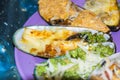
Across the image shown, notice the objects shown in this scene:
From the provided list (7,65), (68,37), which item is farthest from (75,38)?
(7,65)

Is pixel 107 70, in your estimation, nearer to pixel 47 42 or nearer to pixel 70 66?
pixel 70 66

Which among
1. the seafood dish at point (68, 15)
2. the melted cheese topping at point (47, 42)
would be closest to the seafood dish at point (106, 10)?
the seafood dish at point (68, 15)

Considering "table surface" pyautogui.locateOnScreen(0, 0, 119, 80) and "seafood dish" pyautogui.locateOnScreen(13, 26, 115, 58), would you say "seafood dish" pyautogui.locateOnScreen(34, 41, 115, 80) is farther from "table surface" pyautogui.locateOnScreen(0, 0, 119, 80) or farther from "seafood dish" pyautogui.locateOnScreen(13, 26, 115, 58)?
"table surface" pyautogui.locateOnScreen(0, 0, 119, 80)

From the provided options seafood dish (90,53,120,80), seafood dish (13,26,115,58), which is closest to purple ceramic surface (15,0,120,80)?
seafood dish (13,26,115,58)

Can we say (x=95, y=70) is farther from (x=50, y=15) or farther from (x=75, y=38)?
(x=50, y=15)

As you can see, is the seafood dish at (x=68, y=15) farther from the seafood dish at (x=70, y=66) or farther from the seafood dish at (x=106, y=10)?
the seafood dish at (x=70, y=66)

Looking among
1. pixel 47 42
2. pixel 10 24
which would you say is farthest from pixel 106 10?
pixel 10 24

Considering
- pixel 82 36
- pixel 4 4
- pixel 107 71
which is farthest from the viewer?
pixel 4 4
